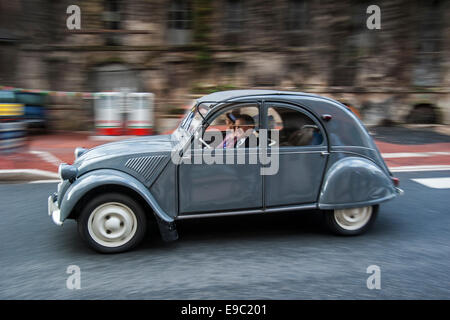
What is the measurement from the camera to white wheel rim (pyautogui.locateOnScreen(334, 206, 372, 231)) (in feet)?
16.8

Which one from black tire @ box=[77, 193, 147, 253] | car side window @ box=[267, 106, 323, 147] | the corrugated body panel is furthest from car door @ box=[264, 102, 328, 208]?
black tire @ box=[77, 193, 147, 253]

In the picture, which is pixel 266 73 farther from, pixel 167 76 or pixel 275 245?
pixel 275 245

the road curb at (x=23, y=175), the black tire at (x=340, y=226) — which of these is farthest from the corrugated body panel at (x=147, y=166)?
the road curb at (x=23, y=175)

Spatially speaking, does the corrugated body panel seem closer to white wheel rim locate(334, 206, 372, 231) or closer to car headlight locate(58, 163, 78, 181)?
car headlight locate(58, 163, 78, 181)

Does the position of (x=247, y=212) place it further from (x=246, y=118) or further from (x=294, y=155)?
(x=246, y=118)

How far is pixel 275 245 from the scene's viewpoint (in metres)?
4.90

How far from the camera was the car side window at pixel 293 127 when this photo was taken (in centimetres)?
485

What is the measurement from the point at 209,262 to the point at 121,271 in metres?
0.85

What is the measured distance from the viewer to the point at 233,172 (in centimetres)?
469

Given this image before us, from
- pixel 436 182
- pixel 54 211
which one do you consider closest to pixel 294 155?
pixel 54 211

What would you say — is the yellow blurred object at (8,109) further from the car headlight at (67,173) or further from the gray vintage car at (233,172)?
the car headlight at (67,173)

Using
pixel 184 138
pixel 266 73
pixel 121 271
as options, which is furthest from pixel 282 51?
pixel 121 271

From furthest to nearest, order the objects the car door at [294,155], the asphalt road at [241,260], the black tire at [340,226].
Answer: the black tire at [340,226]
the car door at [294,155]
the asphalt road at [241,260]

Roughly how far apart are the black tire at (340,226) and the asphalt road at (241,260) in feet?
0.28
